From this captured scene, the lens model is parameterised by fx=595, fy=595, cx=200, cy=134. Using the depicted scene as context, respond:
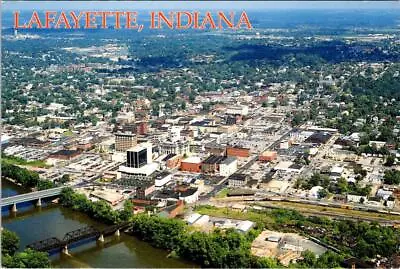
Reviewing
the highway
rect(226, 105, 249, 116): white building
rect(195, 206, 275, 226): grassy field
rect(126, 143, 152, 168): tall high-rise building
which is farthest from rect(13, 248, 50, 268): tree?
rect(226, 105, 249, 116): white building

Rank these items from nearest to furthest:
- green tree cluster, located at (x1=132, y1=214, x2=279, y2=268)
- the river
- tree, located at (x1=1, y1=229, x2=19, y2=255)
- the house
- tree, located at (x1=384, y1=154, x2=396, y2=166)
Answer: green tree cluster, located at (x1=132, y1=214, x2=279, y2=268), tree, located at (x1=1, y1=229, x2=19, y2=255), the river, the house, tree, located at (x1=384, y1=154, x2=396, y2=166)

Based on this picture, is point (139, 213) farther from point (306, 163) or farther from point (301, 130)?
point (301, 130)

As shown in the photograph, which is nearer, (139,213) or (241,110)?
(139,213)

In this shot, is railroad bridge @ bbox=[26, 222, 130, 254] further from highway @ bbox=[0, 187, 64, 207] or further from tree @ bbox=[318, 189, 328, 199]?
tree @ bbox=[318, 189, 328, 199]

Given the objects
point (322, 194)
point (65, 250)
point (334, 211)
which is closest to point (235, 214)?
point (334, 211)

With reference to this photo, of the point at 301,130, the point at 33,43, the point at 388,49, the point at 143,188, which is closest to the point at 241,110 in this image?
the point at 301,130

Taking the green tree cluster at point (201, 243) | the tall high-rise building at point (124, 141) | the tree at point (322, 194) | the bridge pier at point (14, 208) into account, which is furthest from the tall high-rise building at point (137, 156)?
the tree at point (322, 194)
